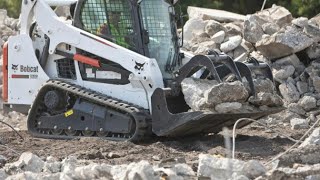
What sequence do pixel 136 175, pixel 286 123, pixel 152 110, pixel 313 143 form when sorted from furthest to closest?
pixel 286 123, pixel 152 110, pixel 313 143, pixel 136 175

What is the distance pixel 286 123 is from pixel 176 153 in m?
3.78

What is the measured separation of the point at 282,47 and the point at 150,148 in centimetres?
501

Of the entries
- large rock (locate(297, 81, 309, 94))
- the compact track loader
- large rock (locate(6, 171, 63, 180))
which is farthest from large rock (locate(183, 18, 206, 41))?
large rock (locate(6, 171, 63, 180))

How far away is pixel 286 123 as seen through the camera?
14477mm

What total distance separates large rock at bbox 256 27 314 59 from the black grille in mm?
4110

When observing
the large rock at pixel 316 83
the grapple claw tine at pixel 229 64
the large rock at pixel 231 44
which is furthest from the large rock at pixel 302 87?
the grapple claw tine at pixel 229 64

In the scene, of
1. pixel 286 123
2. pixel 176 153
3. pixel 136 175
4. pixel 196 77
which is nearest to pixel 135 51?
Answer: pixel 196 77

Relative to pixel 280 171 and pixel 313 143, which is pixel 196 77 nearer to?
pixel 313 143

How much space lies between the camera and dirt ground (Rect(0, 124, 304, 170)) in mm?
10719

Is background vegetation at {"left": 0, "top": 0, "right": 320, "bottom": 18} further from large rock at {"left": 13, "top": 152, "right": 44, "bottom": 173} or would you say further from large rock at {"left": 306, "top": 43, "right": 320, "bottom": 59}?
large rock at {"left": 13, "top": 152, "right": 44, "bottom": 173}

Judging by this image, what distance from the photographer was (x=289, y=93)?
15180 mm

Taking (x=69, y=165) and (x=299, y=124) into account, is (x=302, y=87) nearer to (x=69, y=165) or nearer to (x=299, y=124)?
(x=299, y=124)

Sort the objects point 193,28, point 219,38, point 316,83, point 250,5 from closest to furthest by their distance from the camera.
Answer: point 316,83, point 219,38, point 193,28, point 250,5

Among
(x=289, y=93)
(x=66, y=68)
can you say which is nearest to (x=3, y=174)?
(x=66, y=68)
